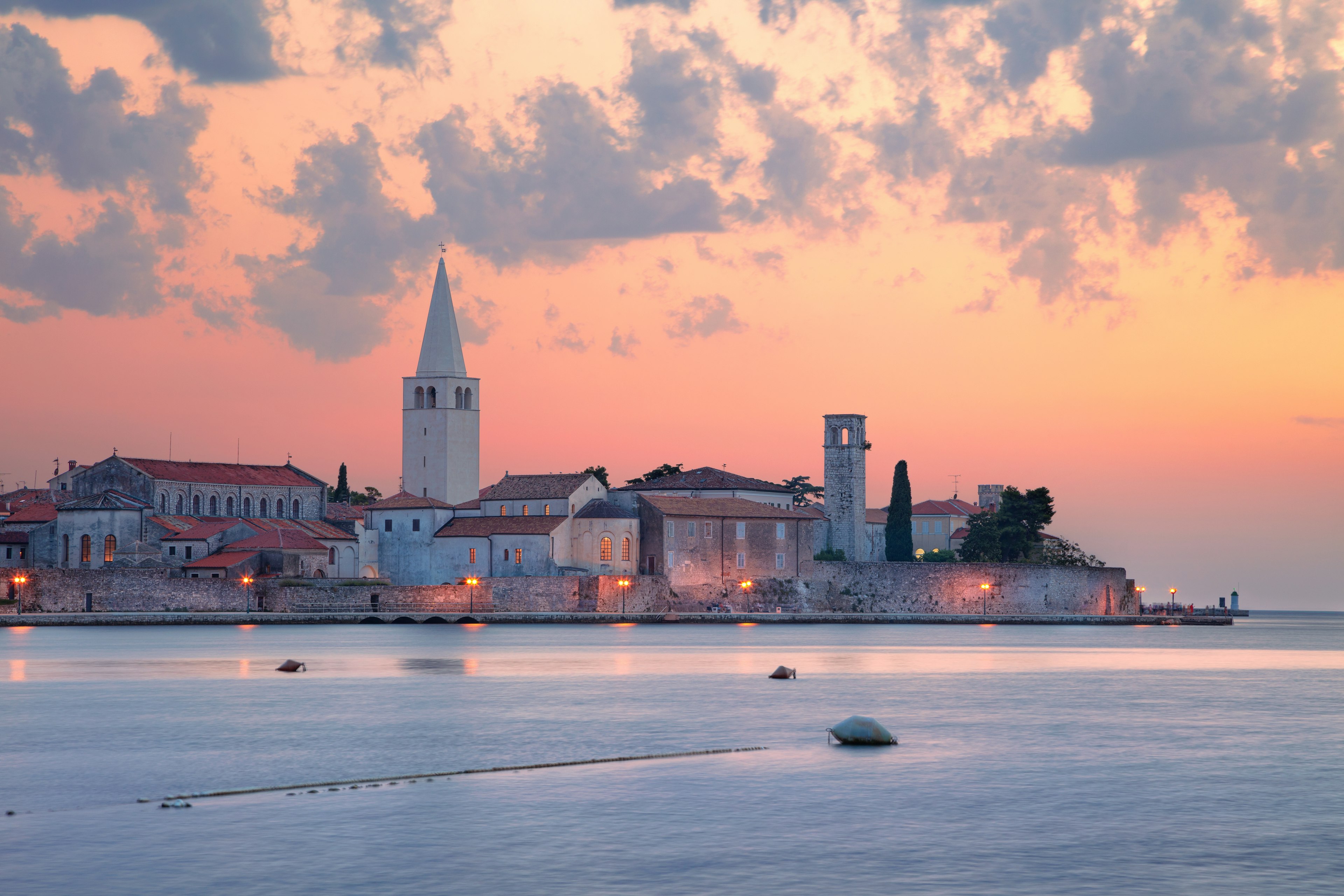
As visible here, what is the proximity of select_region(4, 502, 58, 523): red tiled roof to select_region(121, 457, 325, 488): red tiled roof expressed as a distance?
4017mm

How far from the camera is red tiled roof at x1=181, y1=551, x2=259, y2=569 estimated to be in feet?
215

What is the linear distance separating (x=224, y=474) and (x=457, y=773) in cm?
6091

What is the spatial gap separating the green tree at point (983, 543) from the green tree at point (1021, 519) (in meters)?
0.30

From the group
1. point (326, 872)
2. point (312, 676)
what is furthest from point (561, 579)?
point (326, 872)

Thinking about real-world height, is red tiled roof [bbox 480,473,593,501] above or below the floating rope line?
above

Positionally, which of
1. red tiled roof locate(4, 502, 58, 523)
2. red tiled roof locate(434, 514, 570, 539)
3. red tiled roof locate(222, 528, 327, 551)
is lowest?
red tiled roof locate(222, 528, 327, 551)

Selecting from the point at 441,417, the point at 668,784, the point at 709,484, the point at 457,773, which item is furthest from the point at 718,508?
the point at 668,784

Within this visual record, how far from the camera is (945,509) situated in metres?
101

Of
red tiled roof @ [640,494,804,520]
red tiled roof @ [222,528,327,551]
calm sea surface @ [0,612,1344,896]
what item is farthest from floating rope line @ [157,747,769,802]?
red tiled roof @ [640,494,804,520]

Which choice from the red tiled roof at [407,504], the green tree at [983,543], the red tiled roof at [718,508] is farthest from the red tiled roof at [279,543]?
the green tree at [983,543]

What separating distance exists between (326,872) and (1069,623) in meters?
68.9

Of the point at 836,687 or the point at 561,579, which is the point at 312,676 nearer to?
the point at 836,687

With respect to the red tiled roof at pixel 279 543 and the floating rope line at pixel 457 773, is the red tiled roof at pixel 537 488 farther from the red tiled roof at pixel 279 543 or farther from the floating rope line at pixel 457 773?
the floating rope line at pixel 457 773

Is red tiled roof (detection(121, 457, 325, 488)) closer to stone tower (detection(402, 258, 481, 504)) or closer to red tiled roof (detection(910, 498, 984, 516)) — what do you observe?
stone tower (detection(402, 258, 481, 504))
